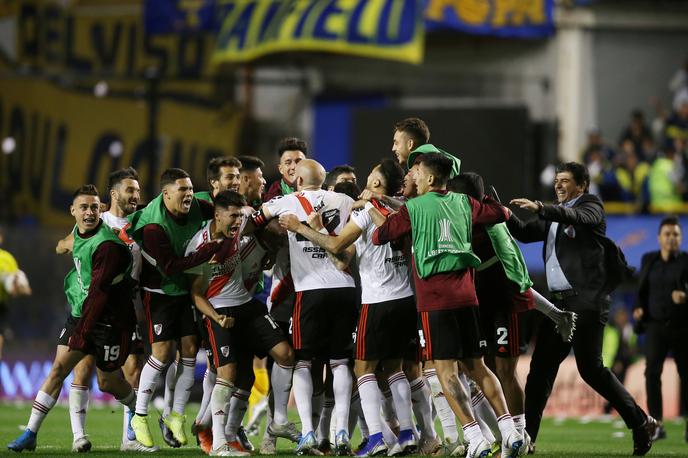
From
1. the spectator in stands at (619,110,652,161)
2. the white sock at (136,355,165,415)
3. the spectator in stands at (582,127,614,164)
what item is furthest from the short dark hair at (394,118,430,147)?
the spectator in stands at (619,110,652,161)

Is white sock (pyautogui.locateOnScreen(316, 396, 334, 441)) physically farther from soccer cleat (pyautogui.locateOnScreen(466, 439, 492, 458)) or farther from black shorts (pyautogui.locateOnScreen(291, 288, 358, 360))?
soccer cleat (pyautogui.locateOnScreen(466, 439, 492, 458))

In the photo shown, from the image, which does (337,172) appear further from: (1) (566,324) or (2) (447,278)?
(1) (566,324)

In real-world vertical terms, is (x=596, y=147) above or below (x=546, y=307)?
above

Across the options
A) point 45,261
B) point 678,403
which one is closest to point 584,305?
point 678,403

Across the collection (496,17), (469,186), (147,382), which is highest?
(496,17)

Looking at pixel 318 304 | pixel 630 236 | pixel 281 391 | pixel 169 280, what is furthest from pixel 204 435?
pixel 630 236

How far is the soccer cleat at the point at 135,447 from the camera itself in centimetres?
1121

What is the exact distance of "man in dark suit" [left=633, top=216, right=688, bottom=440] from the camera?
14617 mm

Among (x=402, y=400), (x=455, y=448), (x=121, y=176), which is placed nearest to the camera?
(x=455, y=448)

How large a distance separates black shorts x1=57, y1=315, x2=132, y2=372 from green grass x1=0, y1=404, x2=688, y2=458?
0.74 m

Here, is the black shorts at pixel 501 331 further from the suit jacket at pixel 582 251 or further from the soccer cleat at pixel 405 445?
the soccer cleat at pixel 405 445

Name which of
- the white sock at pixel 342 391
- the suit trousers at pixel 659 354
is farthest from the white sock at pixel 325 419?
the suit trousers at pixel 659 354

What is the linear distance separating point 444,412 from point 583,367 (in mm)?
1534

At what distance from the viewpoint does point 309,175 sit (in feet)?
35.9
